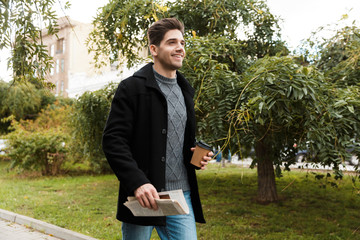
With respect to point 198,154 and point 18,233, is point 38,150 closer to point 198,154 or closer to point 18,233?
point 18,233

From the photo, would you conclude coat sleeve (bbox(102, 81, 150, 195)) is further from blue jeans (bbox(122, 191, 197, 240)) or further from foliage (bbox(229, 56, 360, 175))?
foliage (bbox(229, 56, 360, 175))

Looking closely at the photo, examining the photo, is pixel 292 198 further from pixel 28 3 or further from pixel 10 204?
pixel 28 3

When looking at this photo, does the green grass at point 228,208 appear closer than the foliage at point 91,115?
Yes

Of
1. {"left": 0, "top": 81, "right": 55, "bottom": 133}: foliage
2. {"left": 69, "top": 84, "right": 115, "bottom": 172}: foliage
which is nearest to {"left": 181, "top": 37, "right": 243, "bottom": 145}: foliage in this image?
{"left": 69, "top": 84, "right": 115, "bottom": 172}: foliage

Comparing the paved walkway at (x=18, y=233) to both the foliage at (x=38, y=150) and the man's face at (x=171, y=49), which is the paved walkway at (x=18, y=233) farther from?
the foliage at (x=38, y=150)

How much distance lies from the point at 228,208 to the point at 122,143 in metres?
6.13

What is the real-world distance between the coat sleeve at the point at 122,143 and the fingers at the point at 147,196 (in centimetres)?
3

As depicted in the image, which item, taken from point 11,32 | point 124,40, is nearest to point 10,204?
point 124,40

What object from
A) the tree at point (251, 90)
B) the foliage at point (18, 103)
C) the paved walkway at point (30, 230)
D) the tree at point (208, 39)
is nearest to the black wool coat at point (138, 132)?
the tree at point (251, 90)

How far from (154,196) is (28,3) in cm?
292

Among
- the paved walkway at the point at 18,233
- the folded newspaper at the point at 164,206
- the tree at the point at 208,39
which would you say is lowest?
the paved walkway at the point at 18,233

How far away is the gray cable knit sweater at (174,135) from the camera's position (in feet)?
7.45

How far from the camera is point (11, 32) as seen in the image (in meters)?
3.82

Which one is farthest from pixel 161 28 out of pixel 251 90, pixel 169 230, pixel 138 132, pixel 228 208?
pixel 228 208
